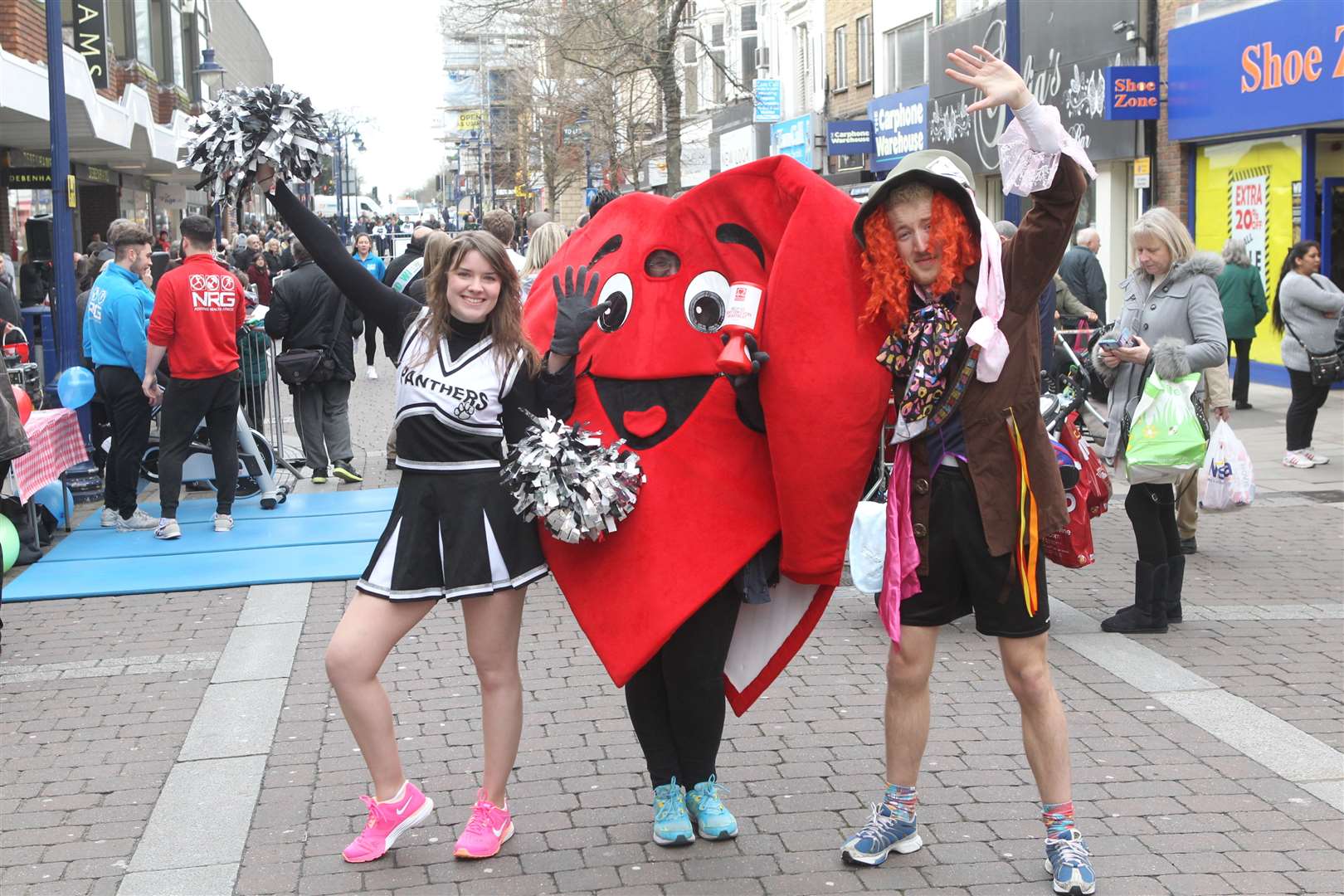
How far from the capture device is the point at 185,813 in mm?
4641

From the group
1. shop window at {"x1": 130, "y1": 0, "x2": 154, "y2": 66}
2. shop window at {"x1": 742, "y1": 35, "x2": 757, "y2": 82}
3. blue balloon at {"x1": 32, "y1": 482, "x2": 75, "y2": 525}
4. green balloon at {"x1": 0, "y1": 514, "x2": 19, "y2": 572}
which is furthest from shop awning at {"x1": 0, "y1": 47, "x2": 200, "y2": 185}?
shop window at {"x1": 742, "y1": 35, "x2": 757, "y2": 82}

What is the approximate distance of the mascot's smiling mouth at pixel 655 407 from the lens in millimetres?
4012

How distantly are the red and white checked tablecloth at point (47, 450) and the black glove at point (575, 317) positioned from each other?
497 centimetres

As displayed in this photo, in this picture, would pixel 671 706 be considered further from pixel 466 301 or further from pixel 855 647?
pixel 855 647

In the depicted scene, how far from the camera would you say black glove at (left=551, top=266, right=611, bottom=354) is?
400cm

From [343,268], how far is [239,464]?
6392 millimetres

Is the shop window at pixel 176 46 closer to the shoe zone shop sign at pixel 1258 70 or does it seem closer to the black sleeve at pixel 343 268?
the shoe zone shop sign at pixel 1258 70

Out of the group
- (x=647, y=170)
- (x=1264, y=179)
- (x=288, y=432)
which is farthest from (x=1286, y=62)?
(x=647, y=170)

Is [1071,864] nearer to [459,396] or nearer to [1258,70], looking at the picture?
[459,396]

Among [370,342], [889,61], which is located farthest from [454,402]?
[889,61]

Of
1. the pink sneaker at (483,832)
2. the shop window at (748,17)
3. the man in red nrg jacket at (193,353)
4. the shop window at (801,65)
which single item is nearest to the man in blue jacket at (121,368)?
Result: the man in red nrg jacket at (193,353)

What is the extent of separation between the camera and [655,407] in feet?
13.2

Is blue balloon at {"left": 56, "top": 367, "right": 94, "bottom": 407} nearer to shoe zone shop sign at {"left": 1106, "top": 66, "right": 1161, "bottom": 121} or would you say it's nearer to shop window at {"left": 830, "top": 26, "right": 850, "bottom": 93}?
shoe zone shop sign at {"left": 1106, "top": 66, "right": 1161, "bottom": 121}

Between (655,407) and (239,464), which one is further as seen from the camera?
(239,464)
